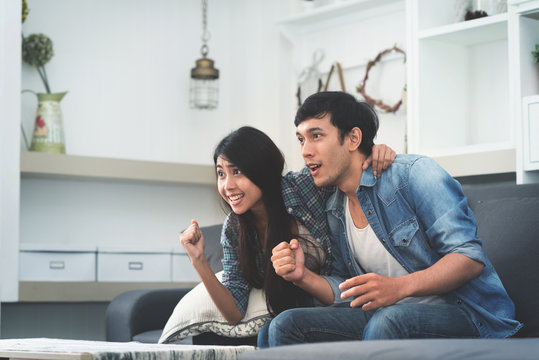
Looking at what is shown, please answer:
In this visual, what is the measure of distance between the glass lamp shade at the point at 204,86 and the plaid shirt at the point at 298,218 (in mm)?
1825

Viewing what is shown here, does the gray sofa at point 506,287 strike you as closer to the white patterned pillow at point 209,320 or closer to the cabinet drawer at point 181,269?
the white patterned pillow at point 209,320

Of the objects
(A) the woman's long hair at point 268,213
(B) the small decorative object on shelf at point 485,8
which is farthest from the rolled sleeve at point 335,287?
(B) the small decorative object on shelf at point 485,8

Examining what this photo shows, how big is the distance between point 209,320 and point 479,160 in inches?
48.4

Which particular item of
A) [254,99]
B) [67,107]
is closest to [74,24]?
[67,107]

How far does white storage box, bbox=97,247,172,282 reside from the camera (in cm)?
350

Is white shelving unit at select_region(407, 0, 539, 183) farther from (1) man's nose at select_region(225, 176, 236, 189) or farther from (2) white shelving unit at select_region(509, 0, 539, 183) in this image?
(1) man's nose at select_region(225, 176, 236, 189)

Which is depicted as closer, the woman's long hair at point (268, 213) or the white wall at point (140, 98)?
the woman's long hair at point (268, 213)

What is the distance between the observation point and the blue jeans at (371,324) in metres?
1.61

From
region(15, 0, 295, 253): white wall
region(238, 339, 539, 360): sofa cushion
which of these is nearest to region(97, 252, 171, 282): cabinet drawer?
region(15, 0, 295, 253): white wall

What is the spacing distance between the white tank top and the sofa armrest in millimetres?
1002

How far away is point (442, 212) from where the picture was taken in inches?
69.0

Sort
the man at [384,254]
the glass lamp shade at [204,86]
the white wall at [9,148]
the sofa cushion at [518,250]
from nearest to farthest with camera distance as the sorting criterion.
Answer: the man at [384,254], the sofa cushion at [518,250], the white wall at [9,148], the glass lamp shade at [204,86]

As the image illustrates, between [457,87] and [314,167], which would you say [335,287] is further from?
[457,87]

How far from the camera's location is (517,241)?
190 cm
